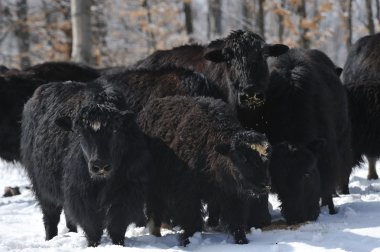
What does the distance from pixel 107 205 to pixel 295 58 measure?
3.25 metres

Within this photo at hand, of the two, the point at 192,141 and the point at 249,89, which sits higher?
the point at 249,89

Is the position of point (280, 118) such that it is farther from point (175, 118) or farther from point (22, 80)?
point (22, 80)

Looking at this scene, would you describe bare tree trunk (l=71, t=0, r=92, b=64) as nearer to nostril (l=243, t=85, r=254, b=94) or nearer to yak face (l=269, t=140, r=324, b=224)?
nostril (l=243, t=85, r=254, b=94)

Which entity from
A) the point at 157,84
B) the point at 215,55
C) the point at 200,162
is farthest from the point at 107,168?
the point at 215,55

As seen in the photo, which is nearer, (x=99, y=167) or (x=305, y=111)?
(x=99, y=167)

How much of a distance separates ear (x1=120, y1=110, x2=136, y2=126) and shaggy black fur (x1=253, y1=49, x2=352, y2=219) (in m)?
1.63

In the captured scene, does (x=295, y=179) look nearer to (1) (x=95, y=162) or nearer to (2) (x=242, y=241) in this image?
(2) (x=242, y=241)

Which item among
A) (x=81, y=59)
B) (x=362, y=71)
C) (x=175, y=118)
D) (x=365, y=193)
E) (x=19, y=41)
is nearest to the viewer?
(x=175, y=118)

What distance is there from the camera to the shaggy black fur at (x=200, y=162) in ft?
18.5

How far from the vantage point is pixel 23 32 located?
890 inches

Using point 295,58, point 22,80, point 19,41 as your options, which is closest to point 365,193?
point 295,58

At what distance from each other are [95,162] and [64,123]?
2.46 feet

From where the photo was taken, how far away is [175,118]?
6.42 meters

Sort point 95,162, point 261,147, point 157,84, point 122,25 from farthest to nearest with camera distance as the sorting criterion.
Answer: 1. point 122,25
2. point 157,84
3. point 261,147
4. point 95,162
